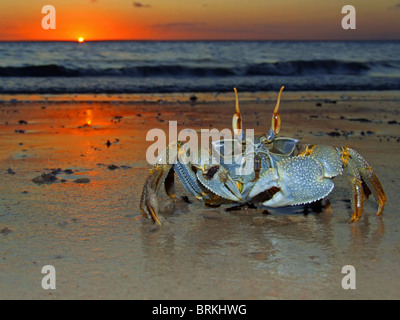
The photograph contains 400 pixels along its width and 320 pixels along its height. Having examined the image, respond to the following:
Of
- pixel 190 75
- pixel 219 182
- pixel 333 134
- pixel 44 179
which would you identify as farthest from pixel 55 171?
pixel 190 75

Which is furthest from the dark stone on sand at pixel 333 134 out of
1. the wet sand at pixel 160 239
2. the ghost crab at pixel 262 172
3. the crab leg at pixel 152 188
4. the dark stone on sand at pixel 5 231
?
the dark stone on sand at pixel 5 231

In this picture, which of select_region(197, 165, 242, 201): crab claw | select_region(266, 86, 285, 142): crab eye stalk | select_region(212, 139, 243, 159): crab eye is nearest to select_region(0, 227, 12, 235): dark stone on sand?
select_region(197, 165, 242, 201): crab claw

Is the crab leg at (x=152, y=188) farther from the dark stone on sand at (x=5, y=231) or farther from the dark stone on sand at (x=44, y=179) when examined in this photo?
the dark stone on sand at (x=44, y=179)

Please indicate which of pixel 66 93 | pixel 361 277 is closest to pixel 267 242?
pixel 361 277

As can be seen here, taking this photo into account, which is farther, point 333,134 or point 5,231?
point 333,134

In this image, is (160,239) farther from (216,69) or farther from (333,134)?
(216,69)

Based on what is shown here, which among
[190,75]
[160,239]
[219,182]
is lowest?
[160,239]

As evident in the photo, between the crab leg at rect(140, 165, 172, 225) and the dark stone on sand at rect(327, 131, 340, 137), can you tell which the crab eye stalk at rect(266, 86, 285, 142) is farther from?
the dark stone on sand at rect(327, 131, 340, 137)
